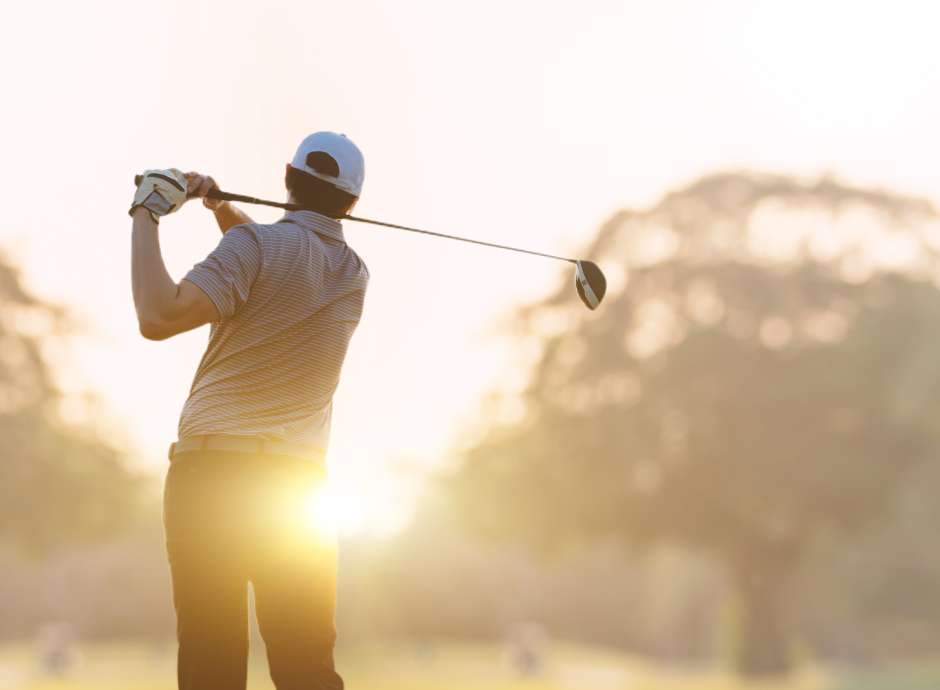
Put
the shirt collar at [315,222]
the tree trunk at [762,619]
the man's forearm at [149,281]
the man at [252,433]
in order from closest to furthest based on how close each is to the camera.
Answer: the man's forearm at [149,281], the man at [252,433], the shirt collar at [315,222], the tree trunk at [762,619]

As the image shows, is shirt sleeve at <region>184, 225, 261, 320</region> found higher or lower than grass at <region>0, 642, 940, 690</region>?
higher

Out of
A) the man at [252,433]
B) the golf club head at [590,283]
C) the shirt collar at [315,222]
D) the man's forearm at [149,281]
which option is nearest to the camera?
the man's forearm at [149,281]

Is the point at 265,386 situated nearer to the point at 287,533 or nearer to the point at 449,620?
the point at 287,533

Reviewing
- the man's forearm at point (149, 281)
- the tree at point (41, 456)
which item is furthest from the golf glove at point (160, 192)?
the tree at point (41, 456)

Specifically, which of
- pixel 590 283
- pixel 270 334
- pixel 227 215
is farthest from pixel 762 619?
pixel 270 334

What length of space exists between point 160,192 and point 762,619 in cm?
3663

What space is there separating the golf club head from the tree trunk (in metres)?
34.0

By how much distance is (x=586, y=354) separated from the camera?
3747 centimetres

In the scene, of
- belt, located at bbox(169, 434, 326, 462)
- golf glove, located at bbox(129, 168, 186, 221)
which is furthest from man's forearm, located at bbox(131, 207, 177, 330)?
belt, located at bbox(169, 434, 326, 462)

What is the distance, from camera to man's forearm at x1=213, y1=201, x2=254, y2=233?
5.44 metres

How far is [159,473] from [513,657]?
12.1m

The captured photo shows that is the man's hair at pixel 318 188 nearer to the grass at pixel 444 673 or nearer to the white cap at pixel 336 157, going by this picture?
the white cap at pixel 336 157

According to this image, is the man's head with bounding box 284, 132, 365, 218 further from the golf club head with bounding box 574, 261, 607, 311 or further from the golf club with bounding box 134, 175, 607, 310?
the golf club head with bounding box 574, 261, 607, 311

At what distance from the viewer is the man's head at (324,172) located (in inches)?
185
